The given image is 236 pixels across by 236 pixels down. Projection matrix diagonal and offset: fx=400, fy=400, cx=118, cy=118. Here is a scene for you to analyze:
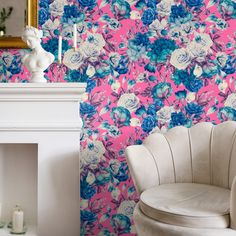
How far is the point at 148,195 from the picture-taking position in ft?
7.36

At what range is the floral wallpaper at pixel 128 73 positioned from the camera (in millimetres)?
2863

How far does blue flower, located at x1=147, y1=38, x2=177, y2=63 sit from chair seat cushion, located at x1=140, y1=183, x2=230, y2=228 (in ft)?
3.12

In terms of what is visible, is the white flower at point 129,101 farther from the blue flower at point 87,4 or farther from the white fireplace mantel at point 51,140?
the blue flower at point 87,4

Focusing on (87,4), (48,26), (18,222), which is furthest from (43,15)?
(18,222)

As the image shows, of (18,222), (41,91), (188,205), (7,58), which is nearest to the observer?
(188,205)

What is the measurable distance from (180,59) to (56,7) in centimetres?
96

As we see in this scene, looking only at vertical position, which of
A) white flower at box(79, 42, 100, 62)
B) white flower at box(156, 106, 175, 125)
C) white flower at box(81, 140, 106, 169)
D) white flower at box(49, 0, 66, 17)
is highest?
white flower at box(49, 0, 66, 17)

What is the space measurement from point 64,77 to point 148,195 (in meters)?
1.11

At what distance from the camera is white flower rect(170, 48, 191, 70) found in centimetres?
288

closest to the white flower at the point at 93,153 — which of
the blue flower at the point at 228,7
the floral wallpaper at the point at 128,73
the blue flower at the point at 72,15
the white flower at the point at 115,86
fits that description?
the floral wallpaper at the point at 128,73

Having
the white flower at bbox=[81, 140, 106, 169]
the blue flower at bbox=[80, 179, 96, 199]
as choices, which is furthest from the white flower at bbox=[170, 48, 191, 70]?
the blue flower at bbox=[80, 179, 96, 199]

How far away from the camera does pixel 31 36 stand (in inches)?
103

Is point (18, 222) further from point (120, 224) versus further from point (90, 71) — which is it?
point (90, 71)

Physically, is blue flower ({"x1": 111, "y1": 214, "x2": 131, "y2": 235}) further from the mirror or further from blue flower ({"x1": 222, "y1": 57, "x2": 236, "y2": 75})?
the mirror
